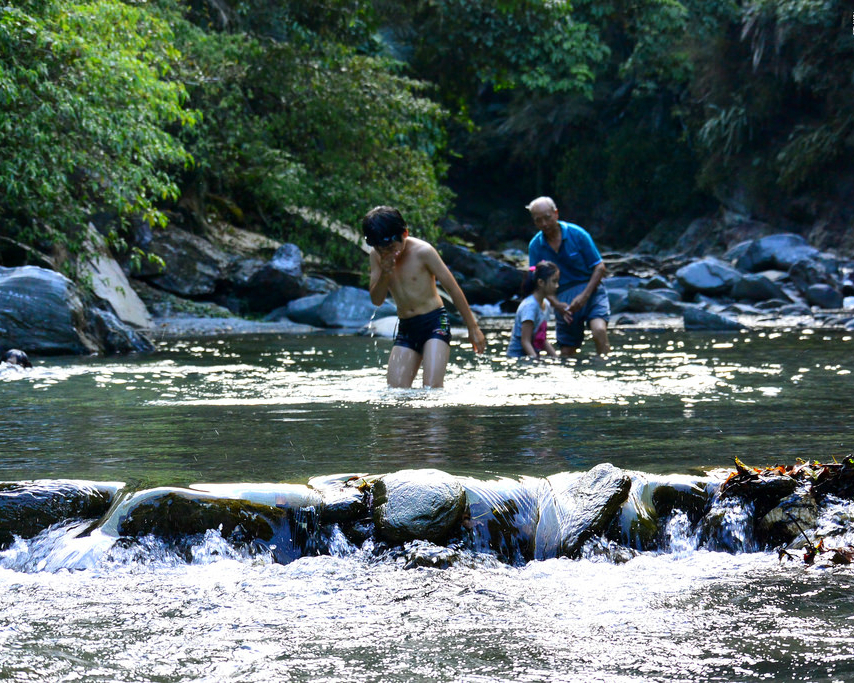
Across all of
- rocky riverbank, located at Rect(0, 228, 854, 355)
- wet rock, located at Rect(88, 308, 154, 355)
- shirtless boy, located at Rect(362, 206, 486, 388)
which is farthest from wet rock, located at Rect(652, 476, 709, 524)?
wet rock, located at Rect(88, 308, 154, 355)

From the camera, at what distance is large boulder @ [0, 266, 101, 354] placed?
1113 centimetres

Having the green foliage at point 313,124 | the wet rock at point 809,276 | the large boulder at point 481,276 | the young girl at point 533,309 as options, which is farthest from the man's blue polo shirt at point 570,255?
the wet rock at point 809,276

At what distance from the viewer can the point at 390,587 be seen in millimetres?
3682

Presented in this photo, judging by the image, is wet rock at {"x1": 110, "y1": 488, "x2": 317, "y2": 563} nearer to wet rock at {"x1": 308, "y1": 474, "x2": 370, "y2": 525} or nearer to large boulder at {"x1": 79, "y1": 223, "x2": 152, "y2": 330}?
wet rock at {"x1": 308, "y1": 474, "x2": 370, "y2": 525}

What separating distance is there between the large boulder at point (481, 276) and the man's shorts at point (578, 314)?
10.7 meters

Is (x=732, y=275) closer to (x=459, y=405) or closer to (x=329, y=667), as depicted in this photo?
(x=459, y=405)

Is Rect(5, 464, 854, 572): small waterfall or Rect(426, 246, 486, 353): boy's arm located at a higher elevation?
Rect(426, 246, 486, 353): boy's arm

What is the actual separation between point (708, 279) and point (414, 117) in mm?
6735

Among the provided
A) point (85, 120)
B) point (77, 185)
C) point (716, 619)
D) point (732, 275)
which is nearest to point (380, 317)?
point (77, 185)

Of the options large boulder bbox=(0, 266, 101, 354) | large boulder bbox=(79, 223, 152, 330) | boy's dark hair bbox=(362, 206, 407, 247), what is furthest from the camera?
large boulder bbox=(79, 223, 152, 330)

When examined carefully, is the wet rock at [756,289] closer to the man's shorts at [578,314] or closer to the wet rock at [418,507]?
the man's shorts at [578,314]

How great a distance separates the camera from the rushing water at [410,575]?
291 cm

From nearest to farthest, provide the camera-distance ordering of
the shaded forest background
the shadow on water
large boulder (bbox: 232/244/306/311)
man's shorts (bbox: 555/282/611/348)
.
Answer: the shadow on water
man's shorts (bbox: 555/282/611/348)
the shaded forest background
large boulder (bbox: 232/244/306/311)

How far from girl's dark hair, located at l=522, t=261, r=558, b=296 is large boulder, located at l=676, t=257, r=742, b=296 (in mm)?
11417
